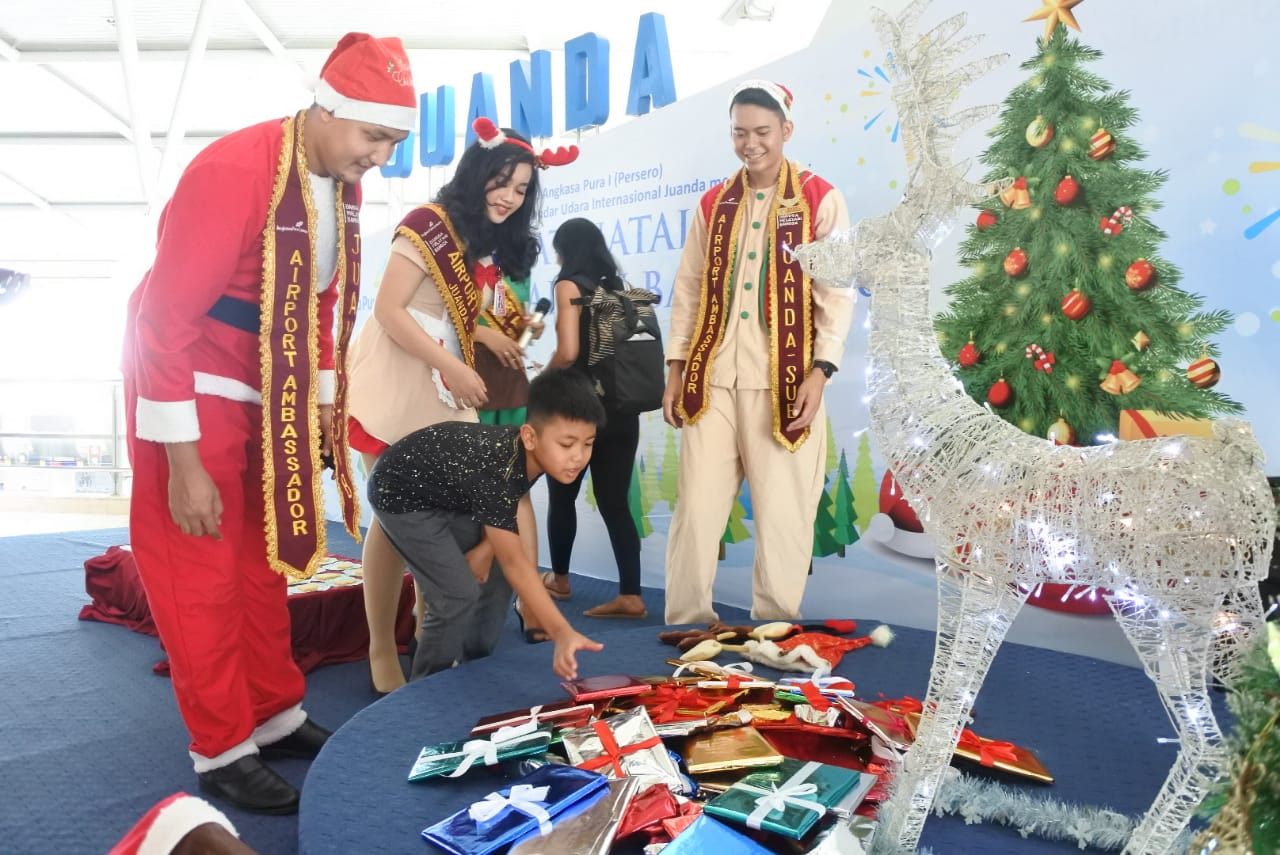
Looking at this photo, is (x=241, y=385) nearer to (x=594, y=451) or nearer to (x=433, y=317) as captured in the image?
(x=433, y=317)

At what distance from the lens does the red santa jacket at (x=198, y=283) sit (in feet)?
4.85

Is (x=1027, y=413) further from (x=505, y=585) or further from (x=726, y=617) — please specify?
(x=505, y=585)

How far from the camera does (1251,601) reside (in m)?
1.01

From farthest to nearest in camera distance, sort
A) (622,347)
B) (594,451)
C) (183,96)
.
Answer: (183,96) → (594,451) → (622,347)

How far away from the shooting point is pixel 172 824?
897mm

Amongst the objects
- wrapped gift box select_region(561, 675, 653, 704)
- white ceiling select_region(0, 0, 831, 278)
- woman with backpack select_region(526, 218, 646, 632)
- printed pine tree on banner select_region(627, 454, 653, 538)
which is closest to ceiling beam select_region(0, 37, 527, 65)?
white ceiling select_region(0, 0, 831, 278)

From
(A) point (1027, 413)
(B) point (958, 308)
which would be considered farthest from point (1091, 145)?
(A) point (1027, 413)

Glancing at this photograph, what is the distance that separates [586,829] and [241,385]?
107cm

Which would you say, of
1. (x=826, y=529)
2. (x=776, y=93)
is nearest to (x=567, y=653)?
(x=776, y=93)

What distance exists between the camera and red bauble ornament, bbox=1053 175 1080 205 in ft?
8.02

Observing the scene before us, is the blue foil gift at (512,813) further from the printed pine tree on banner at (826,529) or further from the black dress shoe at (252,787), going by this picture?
the printed pine tree on banner at (826,529)

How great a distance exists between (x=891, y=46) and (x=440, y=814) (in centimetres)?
139

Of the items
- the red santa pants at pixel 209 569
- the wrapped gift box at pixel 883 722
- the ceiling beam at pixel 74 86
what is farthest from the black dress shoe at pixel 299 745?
the ceiling beam at pixel 74 86

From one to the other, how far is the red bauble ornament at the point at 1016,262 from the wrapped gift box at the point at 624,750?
1.83 metres
